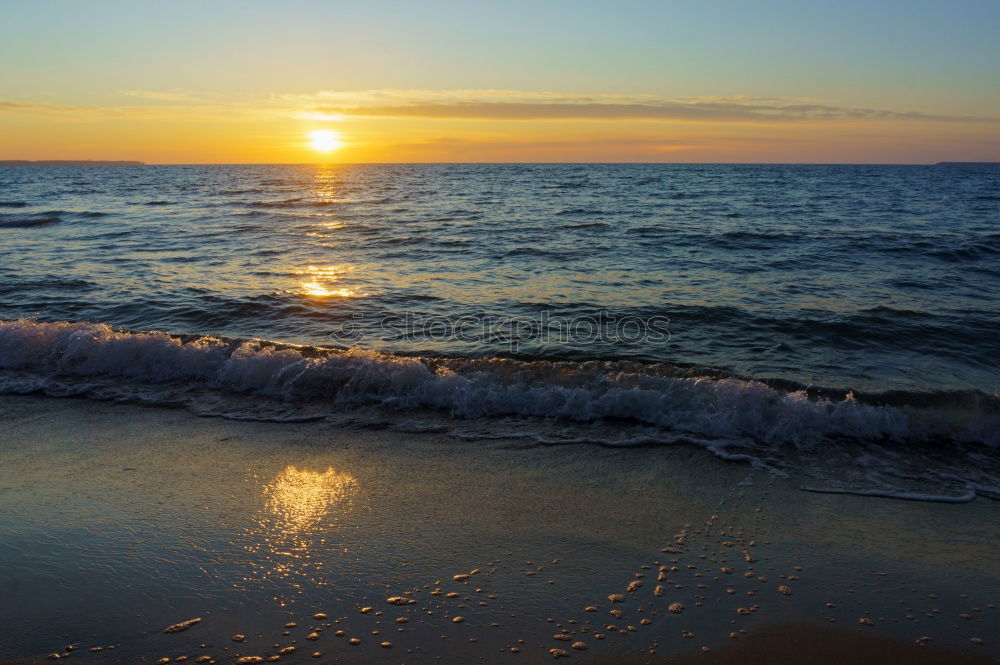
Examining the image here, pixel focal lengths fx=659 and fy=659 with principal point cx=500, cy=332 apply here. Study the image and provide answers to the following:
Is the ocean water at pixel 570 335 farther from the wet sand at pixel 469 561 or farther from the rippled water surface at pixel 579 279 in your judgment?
the wet sand at pixel 469 561

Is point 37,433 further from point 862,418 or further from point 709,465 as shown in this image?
point 862,418

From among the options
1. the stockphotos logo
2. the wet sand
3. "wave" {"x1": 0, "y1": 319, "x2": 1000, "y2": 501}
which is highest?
the stockphotos logo

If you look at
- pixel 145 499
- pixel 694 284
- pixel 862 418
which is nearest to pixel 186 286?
pixel 145 499

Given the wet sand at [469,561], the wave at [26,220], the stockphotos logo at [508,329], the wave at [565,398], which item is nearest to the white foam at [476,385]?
the wave at [565,398]

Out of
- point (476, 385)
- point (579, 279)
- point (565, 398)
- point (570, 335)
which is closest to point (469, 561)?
point (565, 398)

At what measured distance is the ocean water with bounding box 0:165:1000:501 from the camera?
6.99 metres

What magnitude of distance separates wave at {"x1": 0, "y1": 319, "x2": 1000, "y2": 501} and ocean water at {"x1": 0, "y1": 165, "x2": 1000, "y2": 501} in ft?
0.10

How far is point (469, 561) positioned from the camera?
440 centimetres

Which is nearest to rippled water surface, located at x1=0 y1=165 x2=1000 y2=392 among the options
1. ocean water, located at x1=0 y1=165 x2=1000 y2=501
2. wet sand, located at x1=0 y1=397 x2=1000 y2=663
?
ocean water, located at x1=0 y1=165 x2=1000 y2=501

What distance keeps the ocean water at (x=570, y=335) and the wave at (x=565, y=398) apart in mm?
30

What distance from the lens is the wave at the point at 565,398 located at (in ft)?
21.1

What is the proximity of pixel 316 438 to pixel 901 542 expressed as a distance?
17.1 feet

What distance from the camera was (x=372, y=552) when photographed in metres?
4.48

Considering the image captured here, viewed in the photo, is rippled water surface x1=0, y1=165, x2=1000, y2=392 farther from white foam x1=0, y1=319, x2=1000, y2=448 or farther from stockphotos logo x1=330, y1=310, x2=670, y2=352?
white foam x1=0, y1=319, x2=1000, y2=448
